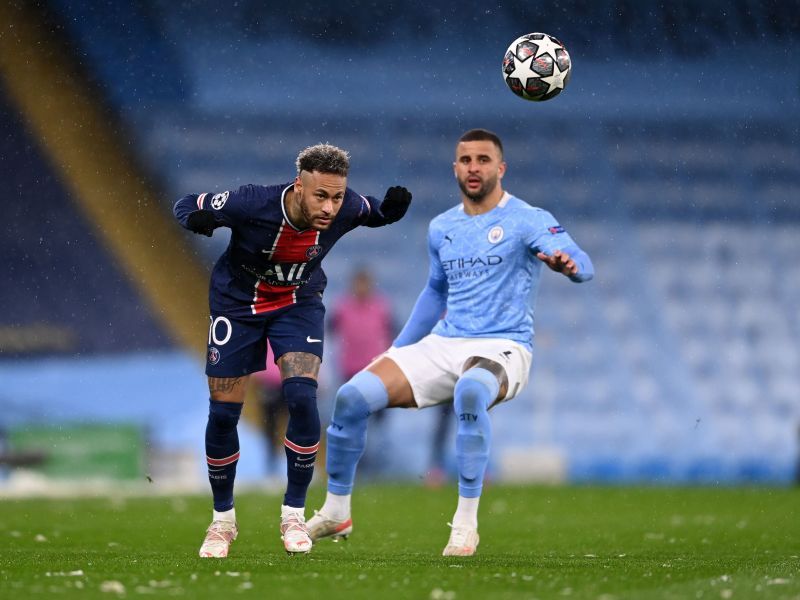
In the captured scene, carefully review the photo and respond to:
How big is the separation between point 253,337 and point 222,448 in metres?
0.55

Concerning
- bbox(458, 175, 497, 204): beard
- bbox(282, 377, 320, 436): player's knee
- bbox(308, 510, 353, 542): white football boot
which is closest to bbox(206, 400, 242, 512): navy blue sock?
bbox(282, 377, 320, 436): player's knee

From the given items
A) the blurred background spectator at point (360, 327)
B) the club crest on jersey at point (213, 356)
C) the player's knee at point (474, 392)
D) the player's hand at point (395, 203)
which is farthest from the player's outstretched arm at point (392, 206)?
the blurred background spectator at point (360, 327)

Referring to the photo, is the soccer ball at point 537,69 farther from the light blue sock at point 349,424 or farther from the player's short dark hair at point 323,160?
the light blue sock at point 349,424

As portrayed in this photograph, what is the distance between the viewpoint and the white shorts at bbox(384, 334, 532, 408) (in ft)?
21.9

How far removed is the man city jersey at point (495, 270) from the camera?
677 cm

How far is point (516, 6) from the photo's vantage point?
19578 mm

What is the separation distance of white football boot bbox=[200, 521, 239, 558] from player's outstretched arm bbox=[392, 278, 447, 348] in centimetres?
134

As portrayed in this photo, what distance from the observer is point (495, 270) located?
680 centimetres

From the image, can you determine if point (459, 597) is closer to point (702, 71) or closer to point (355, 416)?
point (355, 416)

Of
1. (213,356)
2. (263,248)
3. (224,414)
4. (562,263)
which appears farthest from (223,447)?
(562,263)

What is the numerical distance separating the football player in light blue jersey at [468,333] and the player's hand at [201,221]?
109 centimetres

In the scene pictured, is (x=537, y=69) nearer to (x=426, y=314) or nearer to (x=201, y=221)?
(x=426, y=314)

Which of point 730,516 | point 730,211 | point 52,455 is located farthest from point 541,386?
point 730,516

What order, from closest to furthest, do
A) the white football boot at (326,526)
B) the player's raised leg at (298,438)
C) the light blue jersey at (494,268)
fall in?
1. the player's raised leg at (298,438)
2. the white football boot at (326,526)
3. the light blue jersey at (494,268)
